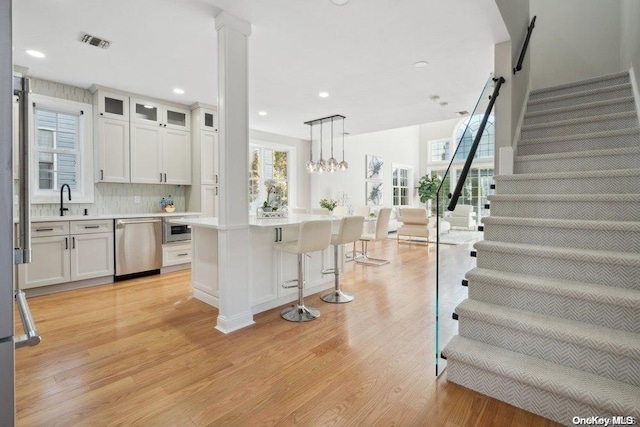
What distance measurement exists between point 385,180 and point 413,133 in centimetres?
301

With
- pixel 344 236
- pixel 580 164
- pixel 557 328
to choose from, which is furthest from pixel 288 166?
pixel 557 328

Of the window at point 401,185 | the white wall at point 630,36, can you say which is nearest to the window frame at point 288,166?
the window at point 401,185

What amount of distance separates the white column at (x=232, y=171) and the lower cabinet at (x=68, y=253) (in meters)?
2.44

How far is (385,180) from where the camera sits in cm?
1064

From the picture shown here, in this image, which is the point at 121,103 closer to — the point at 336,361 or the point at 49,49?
the point at 49,49

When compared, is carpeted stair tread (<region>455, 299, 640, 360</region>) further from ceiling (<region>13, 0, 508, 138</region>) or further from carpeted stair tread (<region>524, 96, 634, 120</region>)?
carpeted stair tread (<region>524, 96, 634, 120</region>)

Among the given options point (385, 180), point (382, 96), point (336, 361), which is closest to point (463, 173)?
point (336, 361)

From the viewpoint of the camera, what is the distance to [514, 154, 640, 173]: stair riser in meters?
2.63

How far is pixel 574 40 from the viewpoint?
4.90 metres

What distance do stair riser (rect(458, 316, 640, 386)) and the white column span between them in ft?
6.06

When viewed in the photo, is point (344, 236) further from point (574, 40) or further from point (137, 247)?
point (574, 40)

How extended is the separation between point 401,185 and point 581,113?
27.1 feet

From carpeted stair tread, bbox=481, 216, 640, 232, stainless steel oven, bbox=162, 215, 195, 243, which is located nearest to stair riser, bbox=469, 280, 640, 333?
carpeted stair tread, bbox=481, 216, 640, 232

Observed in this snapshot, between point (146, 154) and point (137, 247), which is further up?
point (146, 154)
